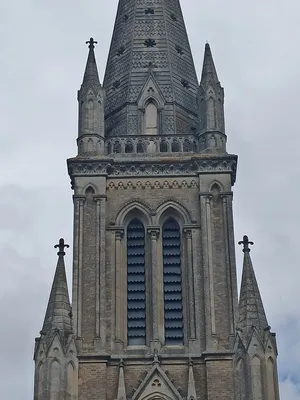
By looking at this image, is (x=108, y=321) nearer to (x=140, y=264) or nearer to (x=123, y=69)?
(x=140, y=264)

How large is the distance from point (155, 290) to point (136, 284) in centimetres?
84

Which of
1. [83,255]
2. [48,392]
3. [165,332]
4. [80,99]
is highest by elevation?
[80,99]

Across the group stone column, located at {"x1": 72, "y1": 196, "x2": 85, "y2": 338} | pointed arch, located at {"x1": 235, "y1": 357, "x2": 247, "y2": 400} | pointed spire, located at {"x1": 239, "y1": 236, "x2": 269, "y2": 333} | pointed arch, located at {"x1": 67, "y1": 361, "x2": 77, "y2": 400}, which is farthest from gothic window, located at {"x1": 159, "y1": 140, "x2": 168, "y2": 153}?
pointed arch, located at {"x1": 67, "y1": 361, "x2": 77, "y2": 400}

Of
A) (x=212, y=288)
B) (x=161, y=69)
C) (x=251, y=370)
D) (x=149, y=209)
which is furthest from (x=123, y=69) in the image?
(x=251, y=370)

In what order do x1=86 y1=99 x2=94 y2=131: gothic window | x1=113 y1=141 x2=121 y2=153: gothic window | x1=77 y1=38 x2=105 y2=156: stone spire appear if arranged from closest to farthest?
1. x1=77 y1=38 x2=105 y2=156: stone spire
2. x1=113 y1=141 x2=121 y2=153: gothic window
3. x1=86 y1=99 x2=94 y2=131: gothic window

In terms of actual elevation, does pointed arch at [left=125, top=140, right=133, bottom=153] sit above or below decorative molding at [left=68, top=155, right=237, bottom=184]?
above

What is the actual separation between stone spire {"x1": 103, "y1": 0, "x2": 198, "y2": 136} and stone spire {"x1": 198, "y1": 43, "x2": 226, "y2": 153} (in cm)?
102

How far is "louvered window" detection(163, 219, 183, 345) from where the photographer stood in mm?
44469

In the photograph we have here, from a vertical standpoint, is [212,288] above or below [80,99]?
below

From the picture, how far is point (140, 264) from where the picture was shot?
4597cm

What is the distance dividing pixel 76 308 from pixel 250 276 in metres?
5.86

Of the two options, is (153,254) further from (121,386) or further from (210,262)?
(121,386)

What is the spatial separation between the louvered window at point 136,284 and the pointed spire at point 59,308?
8.41ft

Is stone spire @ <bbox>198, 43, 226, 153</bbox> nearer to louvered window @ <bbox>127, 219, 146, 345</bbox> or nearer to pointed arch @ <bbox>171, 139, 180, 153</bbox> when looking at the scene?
pointed arch @ <bbox>171, 139, 180, 153</bbox>
